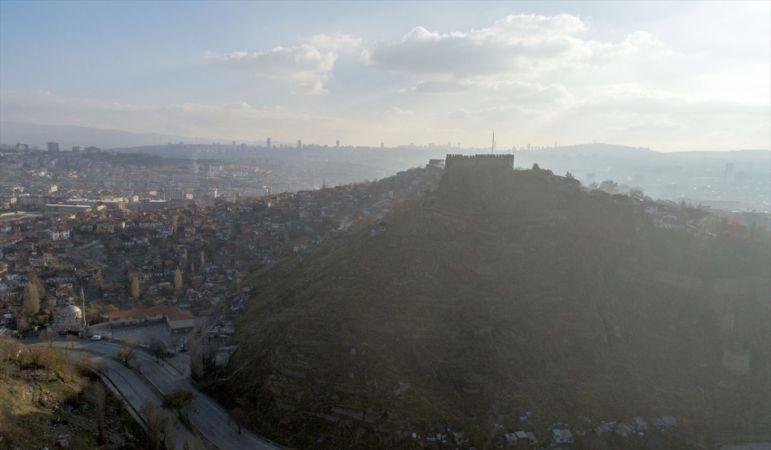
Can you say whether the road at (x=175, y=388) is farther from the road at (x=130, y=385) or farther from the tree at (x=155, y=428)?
the tree at (x=155, y=428)

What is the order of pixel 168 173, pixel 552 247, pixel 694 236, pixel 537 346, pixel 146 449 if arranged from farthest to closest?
pixel 168 173 < pixel 694 236 < pixel 552 247 < pixel 537 346 < pixel 146 449

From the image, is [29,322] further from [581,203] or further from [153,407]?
[581,203]

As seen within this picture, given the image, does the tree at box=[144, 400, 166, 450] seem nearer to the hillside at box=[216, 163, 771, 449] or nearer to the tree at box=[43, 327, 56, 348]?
the hillside at box=[216, 163, 771, 449]

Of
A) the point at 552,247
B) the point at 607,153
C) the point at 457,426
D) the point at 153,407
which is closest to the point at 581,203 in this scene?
the point at 552,247

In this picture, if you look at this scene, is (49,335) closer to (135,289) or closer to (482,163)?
(135,289)

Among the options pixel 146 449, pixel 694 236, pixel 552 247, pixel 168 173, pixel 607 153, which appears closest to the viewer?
pixel 146 449

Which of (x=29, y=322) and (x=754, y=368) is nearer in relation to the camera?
(x=754, y=368)

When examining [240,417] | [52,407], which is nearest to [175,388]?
[240,417]
